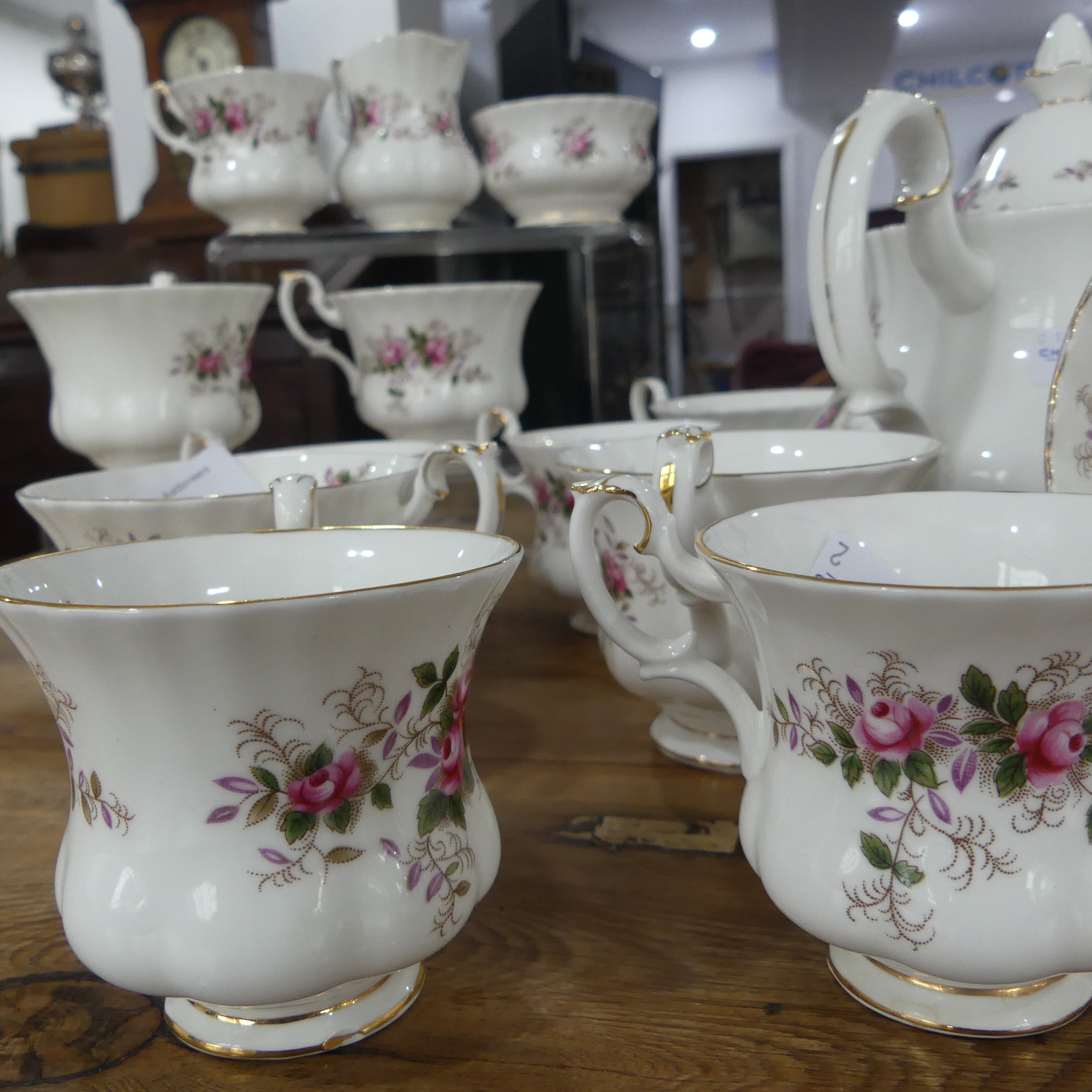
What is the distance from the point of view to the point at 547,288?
1539mm

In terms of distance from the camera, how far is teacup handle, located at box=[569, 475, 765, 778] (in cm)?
35

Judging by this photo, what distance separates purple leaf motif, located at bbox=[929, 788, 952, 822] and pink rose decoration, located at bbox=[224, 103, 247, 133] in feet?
3.27

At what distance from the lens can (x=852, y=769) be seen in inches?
11.3

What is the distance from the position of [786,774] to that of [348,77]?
98 centimetres

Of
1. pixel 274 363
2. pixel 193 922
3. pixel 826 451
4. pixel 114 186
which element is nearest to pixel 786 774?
pixel 193 922

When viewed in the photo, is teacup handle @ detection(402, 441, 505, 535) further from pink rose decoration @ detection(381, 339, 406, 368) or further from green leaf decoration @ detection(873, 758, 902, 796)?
pink rose decoration @ detection(381, 339, 406, 368)

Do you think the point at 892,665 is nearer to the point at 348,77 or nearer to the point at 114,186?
the point at 348,77

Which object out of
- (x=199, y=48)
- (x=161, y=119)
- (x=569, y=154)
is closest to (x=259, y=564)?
(x=569, y=154)

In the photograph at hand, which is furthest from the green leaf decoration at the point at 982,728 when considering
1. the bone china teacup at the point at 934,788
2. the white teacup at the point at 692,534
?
the white teacup at the point at 692,534

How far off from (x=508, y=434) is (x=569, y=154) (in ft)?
1.63

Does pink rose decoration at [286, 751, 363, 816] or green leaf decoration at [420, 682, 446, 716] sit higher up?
green leaf decoration at [420, 682, 446, 716]

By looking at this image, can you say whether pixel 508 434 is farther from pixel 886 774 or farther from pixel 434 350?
pixel 886 774

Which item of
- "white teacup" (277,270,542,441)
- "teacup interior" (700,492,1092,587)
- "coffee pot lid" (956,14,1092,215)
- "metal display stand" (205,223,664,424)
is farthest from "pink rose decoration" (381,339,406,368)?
"teacup interior" (700,492,1092,587)

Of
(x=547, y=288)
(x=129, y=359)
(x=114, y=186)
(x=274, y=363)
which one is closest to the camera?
(x=129, y=359)
